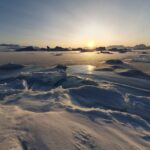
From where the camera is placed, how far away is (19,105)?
255 inches

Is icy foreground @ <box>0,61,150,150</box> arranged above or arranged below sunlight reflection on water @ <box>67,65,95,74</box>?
above

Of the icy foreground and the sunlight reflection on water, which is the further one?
the sunlight reflection on water

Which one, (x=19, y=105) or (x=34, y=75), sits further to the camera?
(x=34, y=75)

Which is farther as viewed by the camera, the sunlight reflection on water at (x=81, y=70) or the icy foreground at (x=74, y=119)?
the sunlight reflection on water at (x=81, y=70)

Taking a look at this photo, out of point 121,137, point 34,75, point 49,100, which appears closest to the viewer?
point 121,137

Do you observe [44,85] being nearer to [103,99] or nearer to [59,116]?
[103,99]

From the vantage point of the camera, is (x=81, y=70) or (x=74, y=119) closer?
(x=74, y=119)

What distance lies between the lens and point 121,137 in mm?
4695

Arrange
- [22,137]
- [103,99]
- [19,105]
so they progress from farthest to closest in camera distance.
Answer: [103,99], [19,105], [22,137]

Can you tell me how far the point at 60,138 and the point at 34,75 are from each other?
6920 millimetres

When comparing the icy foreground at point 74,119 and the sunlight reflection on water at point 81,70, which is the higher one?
the icy foreground at point 74,119

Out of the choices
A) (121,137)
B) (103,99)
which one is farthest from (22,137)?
(103,99)

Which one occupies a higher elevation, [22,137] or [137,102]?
[22,137]

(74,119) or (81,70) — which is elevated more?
(74,119)
